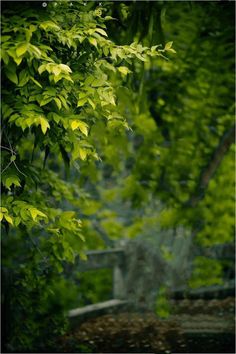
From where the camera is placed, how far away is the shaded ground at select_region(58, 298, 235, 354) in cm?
715

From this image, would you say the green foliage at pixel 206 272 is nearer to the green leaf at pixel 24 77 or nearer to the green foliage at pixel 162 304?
the green foliage at pixel 162 304

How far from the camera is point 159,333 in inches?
305

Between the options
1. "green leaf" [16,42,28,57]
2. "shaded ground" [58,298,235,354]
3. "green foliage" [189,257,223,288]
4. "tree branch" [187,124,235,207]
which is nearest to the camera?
"green leaf" [16,42,28,57]

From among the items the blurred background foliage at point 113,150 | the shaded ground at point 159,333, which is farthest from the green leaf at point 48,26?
the shaded ground at point 159,333

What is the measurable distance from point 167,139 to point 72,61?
577 centimetres

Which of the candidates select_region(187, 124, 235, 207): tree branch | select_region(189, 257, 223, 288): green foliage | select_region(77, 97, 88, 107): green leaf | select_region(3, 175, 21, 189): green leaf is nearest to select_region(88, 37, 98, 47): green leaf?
select_region(77, 97, 88, 107): green leaf

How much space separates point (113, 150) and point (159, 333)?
2.74 metres

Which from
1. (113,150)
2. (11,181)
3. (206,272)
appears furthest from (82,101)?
(206,272)

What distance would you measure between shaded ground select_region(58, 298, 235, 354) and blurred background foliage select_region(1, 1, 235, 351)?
0.35 m

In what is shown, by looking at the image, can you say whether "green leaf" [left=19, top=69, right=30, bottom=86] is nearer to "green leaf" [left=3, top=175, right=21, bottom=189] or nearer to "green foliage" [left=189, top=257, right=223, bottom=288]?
"green leaf" [left=3, top=175, right=21, bottom=189]

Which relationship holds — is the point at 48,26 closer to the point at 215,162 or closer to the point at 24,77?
the point at 24,77

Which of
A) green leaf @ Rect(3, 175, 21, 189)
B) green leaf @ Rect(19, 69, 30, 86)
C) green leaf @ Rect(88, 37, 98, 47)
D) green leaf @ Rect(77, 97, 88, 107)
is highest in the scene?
green leaf @ Rect(88, 37, 98, 47)

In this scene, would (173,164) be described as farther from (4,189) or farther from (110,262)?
(4,189)

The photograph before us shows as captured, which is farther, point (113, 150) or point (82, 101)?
point (113, 150)
